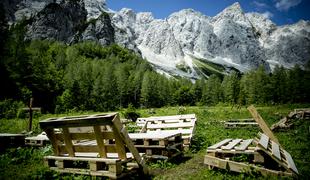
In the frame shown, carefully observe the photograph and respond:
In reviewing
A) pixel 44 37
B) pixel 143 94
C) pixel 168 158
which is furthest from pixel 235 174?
pixel 44 37

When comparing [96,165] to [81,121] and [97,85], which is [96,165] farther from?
[97,85]

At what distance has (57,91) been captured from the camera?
72.8 meters

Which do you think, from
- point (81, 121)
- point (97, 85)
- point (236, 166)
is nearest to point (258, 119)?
point (236, 166)

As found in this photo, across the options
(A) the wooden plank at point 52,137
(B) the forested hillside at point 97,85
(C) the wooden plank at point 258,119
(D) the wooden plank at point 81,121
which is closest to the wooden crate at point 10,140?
(A) the wooden plank at point 52,137

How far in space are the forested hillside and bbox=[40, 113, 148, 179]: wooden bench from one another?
31.7m

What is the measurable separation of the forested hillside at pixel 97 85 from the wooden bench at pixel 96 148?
31694 millimetres

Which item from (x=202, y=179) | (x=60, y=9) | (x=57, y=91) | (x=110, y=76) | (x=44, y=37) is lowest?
(x=202, y=179)

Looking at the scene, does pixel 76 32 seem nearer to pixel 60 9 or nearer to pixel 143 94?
pixel 60 9

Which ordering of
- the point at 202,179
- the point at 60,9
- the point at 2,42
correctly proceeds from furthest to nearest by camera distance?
the point at 60,9 → the point at 2,42 → the point at 202,179

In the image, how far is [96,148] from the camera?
866 centimetres

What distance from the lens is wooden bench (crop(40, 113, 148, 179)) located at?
7.79 meters

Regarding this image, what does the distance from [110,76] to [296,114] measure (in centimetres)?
8428

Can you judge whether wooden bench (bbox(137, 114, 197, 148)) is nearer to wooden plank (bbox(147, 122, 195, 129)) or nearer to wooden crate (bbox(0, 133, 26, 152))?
wooden plank (bbox(147, 122, 195, 129))

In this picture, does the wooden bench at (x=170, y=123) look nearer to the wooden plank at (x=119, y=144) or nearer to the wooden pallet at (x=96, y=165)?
the wooden pallet at (x=96, y=165)
